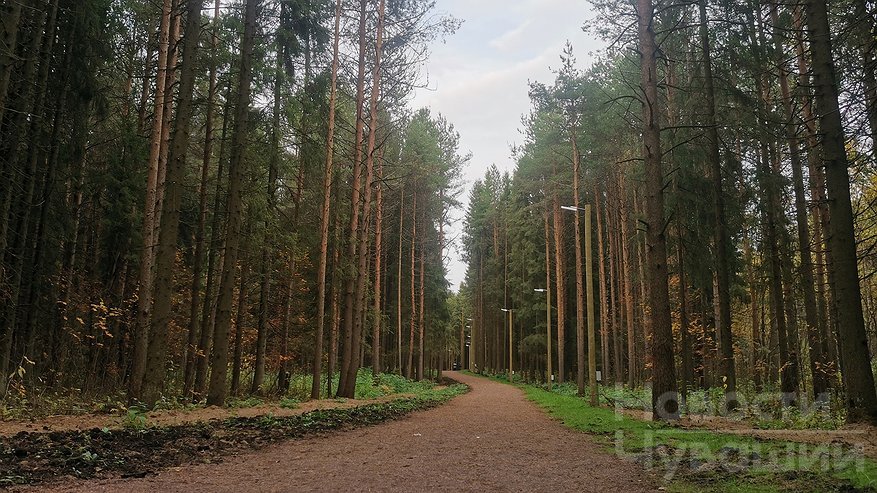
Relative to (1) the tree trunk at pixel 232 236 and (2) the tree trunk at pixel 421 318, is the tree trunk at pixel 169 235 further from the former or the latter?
(2) the tree trunk at pixel 421 318

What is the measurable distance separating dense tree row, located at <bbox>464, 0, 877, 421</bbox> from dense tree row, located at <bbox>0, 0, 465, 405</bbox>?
26.9 ft

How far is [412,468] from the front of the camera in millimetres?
6312

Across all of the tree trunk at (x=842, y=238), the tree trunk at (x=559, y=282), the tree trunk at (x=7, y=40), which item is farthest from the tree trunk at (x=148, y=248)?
the tree trunk at (x=559, y=282)

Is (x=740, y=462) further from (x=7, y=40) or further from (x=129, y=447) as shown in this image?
(x=7, y=40)

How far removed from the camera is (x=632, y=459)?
7.10m

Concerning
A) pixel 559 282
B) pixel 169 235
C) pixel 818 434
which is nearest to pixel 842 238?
pixel 818 434

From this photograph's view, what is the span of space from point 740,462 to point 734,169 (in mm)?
9874

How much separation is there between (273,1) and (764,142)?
→ 13.1 meters

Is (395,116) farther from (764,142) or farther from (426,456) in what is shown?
(426,456)

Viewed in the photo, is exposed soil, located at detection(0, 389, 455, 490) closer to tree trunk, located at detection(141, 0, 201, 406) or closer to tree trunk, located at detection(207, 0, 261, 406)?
tree trunk, located at detection(141, 0, 201, 406)

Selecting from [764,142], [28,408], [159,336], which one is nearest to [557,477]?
[159,336]

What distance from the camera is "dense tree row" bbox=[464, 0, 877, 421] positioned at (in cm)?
807

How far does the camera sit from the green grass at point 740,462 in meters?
4.62

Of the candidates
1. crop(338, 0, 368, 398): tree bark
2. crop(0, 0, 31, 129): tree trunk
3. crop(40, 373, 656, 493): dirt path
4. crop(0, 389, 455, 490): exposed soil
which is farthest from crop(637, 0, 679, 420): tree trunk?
crop(0, 0, 31, 129): tree trunk
